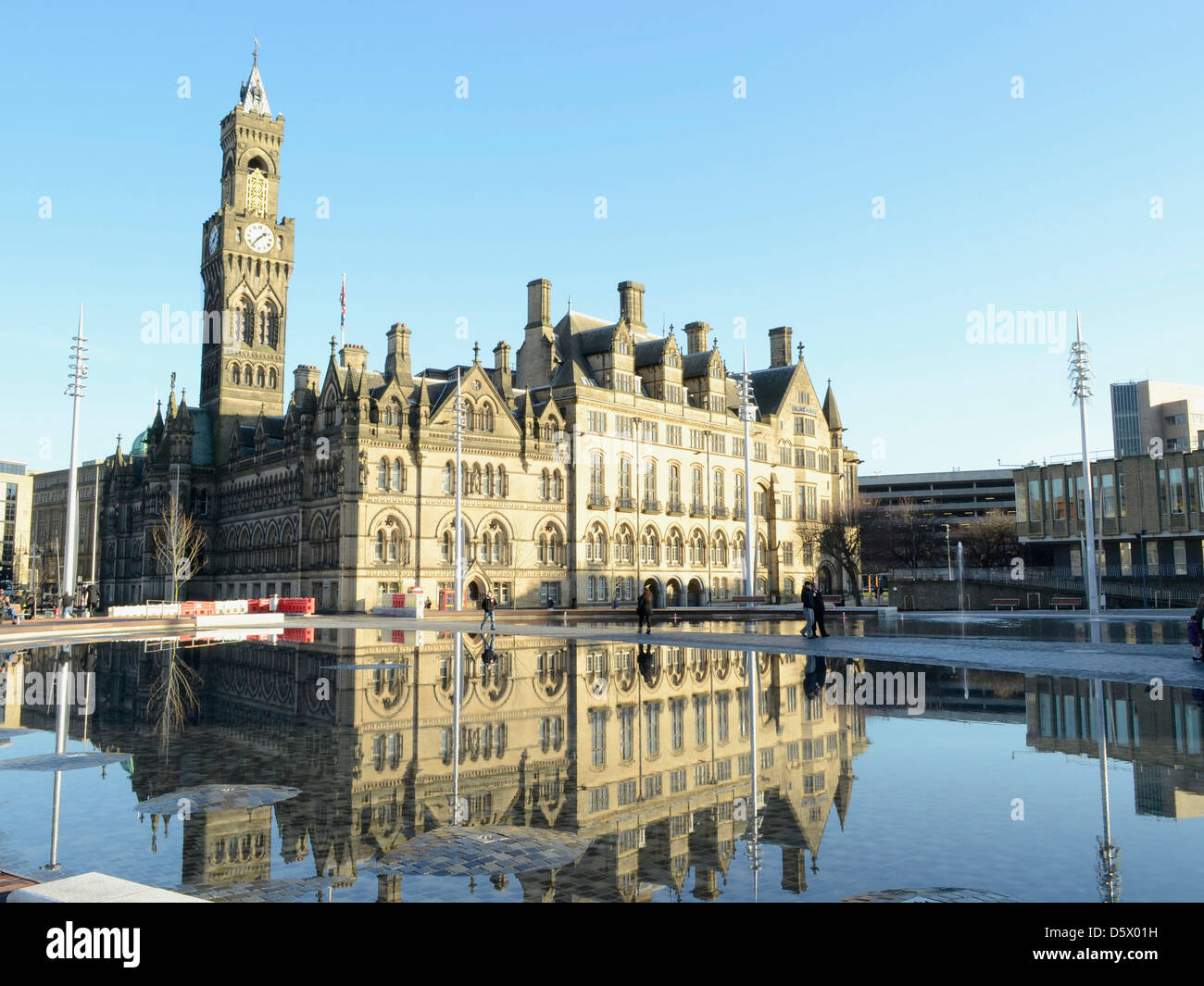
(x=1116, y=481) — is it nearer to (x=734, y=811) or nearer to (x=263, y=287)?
(x=263, y=287)

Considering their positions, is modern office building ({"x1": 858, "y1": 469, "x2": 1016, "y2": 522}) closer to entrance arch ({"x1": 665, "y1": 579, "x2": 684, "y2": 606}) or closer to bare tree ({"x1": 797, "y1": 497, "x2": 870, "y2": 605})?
bare tree ({"x1": 797, "y1": 497, "x2": 870, "y2": 605})

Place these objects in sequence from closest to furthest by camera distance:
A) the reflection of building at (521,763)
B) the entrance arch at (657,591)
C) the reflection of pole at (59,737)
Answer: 1. the reflection of building at (521,763)
2. the reflection of pole at (59,737)
3. the entrance arch at (657,591)

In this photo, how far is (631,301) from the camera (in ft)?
287

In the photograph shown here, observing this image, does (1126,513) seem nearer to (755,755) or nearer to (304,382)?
(304,382)

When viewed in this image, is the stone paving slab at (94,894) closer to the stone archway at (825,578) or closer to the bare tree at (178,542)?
the bare tree at (178,542)

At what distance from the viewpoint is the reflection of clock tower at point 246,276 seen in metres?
→ 90.2

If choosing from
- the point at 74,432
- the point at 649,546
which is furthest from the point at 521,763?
the point at 649,546

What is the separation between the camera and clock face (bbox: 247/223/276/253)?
91375 mm

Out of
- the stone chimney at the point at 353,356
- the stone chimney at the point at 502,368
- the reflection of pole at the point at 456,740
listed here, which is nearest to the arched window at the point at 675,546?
the stone chimney at the point at 502,368

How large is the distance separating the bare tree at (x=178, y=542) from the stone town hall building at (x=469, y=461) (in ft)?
5.69

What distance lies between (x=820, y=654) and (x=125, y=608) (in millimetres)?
45570

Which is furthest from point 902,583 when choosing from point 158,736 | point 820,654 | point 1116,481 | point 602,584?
point 158,736

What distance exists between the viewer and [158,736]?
14.5 metres

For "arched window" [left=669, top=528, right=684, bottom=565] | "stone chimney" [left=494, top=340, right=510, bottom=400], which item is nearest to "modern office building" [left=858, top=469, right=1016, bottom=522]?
"arched window" [left=669, top=528, right=684, bottom=565]
